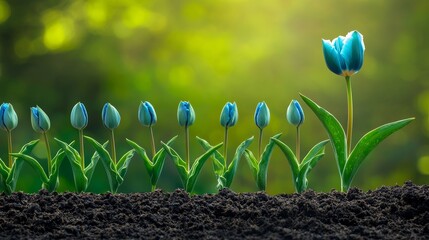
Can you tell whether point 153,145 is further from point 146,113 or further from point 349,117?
point 349,117

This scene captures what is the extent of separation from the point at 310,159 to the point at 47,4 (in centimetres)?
445

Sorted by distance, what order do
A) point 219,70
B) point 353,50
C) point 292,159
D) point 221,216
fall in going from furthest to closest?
1. point 219,70
2. point 292,159
3. point 353,50
4. point 221,216

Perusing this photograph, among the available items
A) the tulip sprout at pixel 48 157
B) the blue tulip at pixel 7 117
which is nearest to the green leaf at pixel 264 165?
the tulip sprout at pixel 48 157

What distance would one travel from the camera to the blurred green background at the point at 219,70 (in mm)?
5660

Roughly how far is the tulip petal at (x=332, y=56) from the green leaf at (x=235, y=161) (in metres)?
0.37

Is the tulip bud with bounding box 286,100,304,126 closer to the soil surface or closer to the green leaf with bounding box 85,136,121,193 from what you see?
the soil surface

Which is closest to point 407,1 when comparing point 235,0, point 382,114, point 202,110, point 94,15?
point 382,114

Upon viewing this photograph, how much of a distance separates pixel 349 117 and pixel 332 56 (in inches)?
8.6

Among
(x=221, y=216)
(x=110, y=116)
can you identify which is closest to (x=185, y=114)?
(x=110, y=116)

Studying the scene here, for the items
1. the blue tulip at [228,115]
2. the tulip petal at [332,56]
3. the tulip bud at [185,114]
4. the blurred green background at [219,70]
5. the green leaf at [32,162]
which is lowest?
the green leaf at [32,162]

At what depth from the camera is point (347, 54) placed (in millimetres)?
2234

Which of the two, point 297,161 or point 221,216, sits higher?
point 297,161

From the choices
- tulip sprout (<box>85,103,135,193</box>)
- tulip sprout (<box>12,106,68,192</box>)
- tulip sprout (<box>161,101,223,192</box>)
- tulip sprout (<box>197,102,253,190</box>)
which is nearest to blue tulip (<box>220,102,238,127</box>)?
tulip sprout (<box>197,102,253,190</box>)

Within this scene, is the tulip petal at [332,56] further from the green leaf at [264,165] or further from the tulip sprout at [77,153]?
the tulip sprout at [77,153]
